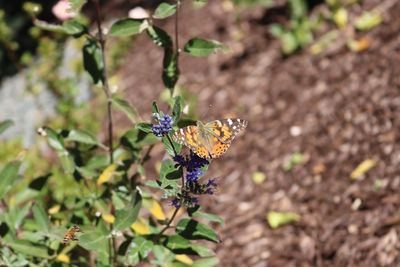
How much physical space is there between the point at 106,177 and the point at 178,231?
432mm

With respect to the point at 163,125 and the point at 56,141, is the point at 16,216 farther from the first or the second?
the point at 163,125

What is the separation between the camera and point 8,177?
90.6 inches

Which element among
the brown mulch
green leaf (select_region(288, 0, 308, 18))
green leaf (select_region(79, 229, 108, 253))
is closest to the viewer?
green leaf (select_region(79, 229, 108, 253))

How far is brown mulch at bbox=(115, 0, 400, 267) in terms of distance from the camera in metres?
2.87

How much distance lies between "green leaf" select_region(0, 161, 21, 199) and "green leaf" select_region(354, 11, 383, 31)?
8.90 feet

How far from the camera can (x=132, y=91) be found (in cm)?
493

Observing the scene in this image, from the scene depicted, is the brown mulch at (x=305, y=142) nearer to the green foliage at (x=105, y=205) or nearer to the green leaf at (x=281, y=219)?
the green leaf at (x=281, y=219)

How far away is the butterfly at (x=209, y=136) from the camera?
1.57 metres

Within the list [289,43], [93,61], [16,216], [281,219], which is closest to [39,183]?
[16,216]

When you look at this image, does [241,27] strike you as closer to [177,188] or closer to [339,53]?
[339,53]

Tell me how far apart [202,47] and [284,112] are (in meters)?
1.91

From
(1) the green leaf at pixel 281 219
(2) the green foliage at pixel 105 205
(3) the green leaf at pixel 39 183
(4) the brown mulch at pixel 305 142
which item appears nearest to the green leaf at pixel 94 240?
(2) the green foliage at pixel 105 205

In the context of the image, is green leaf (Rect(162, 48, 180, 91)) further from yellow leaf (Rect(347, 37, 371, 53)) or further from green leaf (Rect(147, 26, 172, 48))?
yellow leaf (Rect(347, 37, 371, 53))

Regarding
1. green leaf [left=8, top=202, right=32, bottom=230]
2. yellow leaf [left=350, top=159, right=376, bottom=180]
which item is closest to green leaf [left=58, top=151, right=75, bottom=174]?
green leaf [left=8, top=202, right=32, bottom=230]
